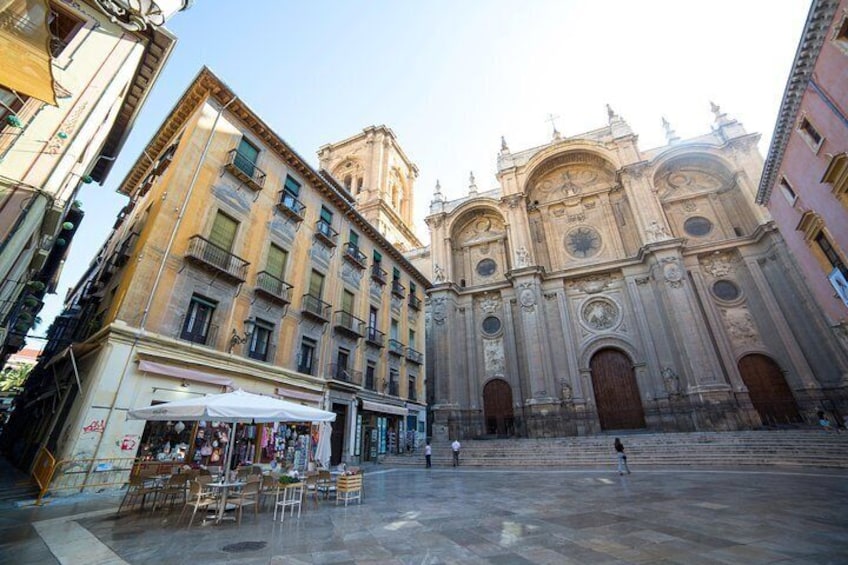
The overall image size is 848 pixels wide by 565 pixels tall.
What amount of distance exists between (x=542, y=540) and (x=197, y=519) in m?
6.15

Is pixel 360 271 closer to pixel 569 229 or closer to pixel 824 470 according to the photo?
pixel 569 229

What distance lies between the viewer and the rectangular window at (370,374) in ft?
60.1

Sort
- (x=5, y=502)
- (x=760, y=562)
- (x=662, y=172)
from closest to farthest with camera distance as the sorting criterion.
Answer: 1. (x=760, y=562)
2. (x=5, y=502)
3. (x=662, y=172)

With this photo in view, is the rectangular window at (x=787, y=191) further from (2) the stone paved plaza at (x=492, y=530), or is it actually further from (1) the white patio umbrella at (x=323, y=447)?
(1) the white patio umbrella at (x=323, y=447)

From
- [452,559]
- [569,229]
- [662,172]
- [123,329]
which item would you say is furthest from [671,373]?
[123,329]

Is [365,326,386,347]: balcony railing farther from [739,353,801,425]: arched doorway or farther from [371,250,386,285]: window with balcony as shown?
[739,353,801,425]: arched doorway

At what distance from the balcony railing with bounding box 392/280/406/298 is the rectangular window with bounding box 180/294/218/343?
11.4m

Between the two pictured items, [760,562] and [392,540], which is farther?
[392,540]

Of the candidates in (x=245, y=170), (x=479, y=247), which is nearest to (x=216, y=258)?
(x=245, y=170)

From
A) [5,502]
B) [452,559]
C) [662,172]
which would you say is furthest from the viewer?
[662,172]

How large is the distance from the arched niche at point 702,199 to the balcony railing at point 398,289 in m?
18.8

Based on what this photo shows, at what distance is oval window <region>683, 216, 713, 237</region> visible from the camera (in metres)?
23.6

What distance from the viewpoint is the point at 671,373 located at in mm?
20016

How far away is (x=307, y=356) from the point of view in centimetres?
1496
